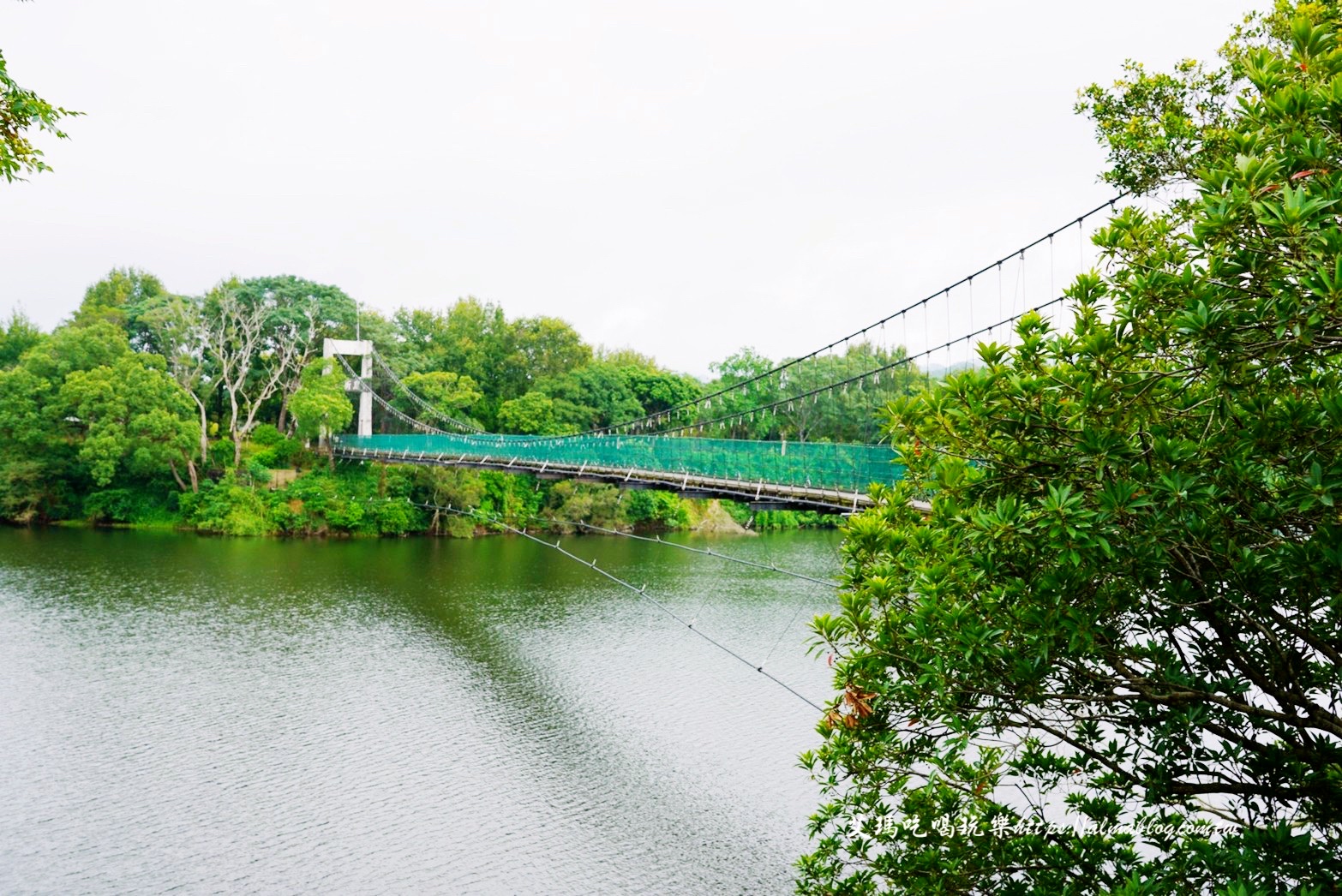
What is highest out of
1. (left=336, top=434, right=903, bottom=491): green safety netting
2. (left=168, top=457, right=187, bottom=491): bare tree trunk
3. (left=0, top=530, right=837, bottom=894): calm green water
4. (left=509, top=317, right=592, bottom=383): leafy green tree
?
(left=509, top=317, right=592, bottom=383): leafy green tree

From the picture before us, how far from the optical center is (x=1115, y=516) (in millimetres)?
2695

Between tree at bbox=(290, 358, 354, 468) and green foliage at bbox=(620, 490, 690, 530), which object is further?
green foliage at bbox=(620, 490, 690, 530)

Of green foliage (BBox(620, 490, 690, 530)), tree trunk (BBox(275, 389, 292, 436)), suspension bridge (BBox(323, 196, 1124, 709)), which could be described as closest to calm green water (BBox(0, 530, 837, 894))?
suspension bridge (BBox(323, 196, 1124, 709))

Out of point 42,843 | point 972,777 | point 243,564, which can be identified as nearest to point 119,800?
point 42,843

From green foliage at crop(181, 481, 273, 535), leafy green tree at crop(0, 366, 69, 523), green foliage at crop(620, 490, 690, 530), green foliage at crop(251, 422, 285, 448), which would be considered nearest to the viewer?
leafy green tree at crop(0, 366, 69, 523)

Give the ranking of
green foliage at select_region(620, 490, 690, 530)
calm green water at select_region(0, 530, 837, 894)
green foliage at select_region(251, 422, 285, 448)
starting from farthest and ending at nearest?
green foliage at select_region(620, 490, 690, 530) → green foliage at select_region(251, 422, 285, 448) → calm green water at select_region(0, 530, 837, 894)

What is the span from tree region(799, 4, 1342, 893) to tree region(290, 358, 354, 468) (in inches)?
984

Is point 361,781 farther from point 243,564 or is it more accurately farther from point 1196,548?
point 243,564

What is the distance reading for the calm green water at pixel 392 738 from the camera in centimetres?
729

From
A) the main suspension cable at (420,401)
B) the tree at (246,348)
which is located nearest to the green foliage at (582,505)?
the main suspension cable at (420,401)

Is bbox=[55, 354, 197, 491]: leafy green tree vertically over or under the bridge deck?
over

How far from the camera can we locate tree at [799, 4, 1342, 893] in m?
2.46

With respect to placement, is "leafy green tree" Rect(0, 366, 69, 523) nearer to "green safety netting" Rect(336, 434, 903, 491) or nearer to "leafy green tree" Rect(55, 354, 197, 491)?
"leafy green tree" Rect(55, 354, 197, 491)

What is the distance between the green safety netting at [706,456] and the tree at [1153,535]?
15.6ft
